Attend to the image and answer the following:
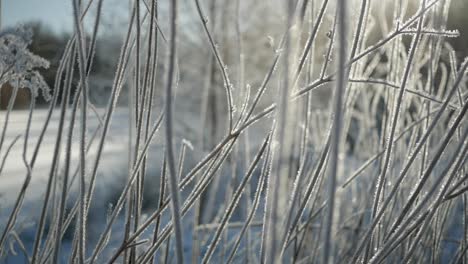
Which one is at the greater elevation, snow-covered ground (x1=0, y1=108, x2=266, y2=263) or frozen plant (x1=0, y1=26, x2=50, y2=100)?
frozen plant (x1=0, y1=26, x2=50, y2=100)

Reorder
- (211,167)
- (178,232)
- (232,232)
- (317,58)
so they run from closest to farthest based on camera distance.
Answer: (178,232)
(211,167)
(232,232)
(317,58)

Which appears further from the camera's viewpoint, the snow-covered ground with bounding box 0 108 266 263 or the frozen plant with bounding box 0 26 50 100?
the snow-covered ground with bounding box 0 108 266 263

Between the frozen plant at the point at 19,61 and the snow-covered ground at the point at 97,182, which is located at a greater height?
the frozen plant at the point at 19,61

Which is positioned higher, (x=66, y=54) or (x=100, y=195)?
(x=66, y=54)

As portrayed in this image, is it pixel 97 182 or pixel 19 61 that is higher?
pixel 19 61

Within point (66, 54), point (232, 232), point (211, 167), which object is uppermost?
point (66, 54)

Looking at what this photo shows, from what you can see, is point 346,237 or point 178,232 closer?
point 178,232

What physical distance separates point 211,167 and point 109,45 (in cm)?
551

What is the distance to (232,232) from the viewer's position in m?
2.91

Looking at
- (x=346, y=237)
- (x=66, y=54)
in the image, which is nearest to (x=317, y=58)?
(x=346, y=237)

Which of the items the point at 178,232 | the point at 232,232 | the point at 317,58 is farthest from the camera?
the point at 317,58

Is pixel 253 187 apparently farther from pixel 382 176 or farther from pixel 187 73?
pixel 382 176

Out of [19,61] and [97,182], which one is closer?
[19,61]

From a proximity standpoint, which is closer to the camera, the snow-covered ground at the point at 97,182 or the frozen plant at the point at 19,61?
the frozen plant at the point at 19,61
